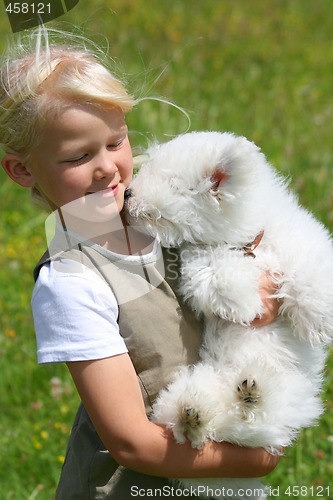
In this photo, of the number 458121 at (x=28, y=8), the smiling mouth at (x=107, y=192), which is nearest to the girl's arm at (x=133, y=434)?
the smiling mouth at (x=107, y=192)

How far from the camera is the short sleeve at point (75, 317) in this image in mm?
1737

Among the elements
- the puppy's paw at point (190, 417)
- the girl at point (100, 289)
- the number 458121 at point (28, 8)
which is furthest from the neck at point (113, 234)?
the number 458121 at point (28, 8)

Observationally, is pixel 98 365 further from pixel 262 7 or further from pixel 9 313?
pixel 262 7

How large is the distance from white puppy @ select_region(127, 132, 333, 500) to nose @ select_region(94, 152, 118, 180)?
0.09m

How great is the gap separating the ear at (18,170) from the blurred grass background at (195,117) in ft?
1.22

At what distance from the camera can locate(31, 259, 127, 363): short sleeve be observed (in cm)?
174

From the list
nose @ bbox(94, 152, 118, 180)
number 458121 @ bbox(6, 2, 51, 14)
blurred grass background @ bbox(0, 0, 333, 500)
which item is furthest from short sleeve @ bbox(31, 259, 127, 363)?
number 458121 @ bbox(6, 2, 51, 14)

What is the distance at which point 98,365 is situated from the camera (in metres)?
1.73

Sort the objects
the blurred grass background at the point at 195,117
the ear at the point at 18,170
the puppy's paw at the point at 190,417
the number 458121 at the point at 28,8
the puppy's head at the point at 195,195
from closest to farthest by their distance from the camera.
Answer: the puppy's paw at the point at 190,417, the puppy's head at the point at 195,195, the ear at the point at 18,170, the number 458121 at the point at 28,8, the blurred grass background at the point at 195,117

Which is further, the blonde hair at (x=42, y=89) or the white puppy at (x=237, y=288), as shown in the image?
the blonde hair at (x=42, y=89)

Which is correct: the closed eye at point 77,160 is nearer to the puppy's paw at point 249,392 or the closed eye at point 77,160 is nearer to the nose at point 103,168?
the nose at point 103,168

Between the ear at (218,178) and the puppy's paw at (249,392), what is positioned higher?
the ear at (218,178)

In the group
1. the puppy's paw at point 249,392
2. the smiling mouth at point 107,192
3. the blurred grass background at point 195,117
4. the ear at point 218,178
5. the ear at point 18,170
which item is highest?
the ear at point 218,178

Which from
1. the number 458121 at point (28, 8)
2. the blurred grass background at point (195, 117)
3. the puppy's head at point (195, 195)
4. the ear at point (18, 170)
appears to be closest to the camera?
the puppy's head at point (195, 195)
